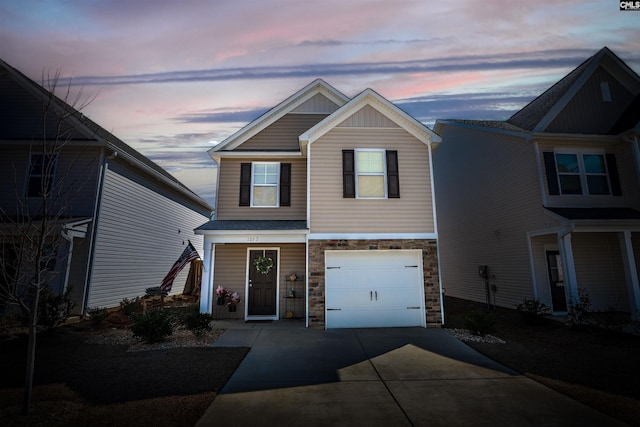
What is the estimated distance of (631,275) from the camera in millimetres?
10398

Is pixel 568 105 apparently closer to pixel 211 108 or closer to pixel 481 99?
pixel 481 99

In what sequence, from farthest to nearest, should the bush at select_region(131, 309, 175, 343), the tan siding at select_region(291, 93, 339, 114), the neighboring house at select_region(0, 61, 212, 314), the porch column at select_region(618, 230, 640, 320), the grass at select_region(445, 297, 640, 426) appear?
the tan siding at select_region(291, 93, 339, 114) < the neighboring house at select_region(0, 61, 212, 314) < the porch column at select_region(618, 230, 640, 320) < the bush at select_region(131, 309, 175, 343) < the grass at select_region(445, 297, 640, 426)

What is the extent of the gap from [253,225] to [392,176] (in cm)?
502

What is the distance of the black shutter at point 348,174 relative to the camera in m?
10.3

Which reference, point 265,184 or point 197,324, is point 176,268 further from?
point 265,184

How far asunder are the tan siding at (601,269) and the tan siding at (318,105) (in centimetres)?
1118

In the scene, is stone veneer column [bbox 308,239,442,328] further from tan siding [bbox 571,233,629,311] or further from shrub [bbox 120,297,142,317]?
shrub [bbox 120,297,142,317]

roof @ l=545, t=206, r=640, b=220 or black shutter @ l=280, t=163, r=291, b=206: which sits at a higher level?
black shutter @ l=280, t=163, r=291, b=206

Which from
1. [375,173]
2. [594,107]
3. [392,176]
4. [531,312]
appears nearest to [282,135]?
[375,173]

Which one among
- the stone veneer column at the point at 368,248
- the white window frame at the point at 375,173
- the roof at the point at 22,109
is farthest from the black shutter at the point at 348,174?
the roof at the point at 22,109

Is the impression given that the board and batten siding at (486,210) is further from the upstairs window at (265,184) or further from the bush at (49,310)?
the bush at (49,310)

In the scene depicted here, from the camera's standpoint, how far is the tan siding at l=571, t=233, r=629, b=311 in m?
11.7

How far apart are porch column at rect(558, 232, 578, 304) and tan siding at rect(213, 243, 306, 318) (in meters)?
8.90

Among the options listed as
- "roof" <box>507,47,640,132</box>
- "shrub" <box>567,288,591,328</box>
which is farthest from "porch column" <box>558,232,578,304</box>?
"roof" <box>507,47,640,132</box>
